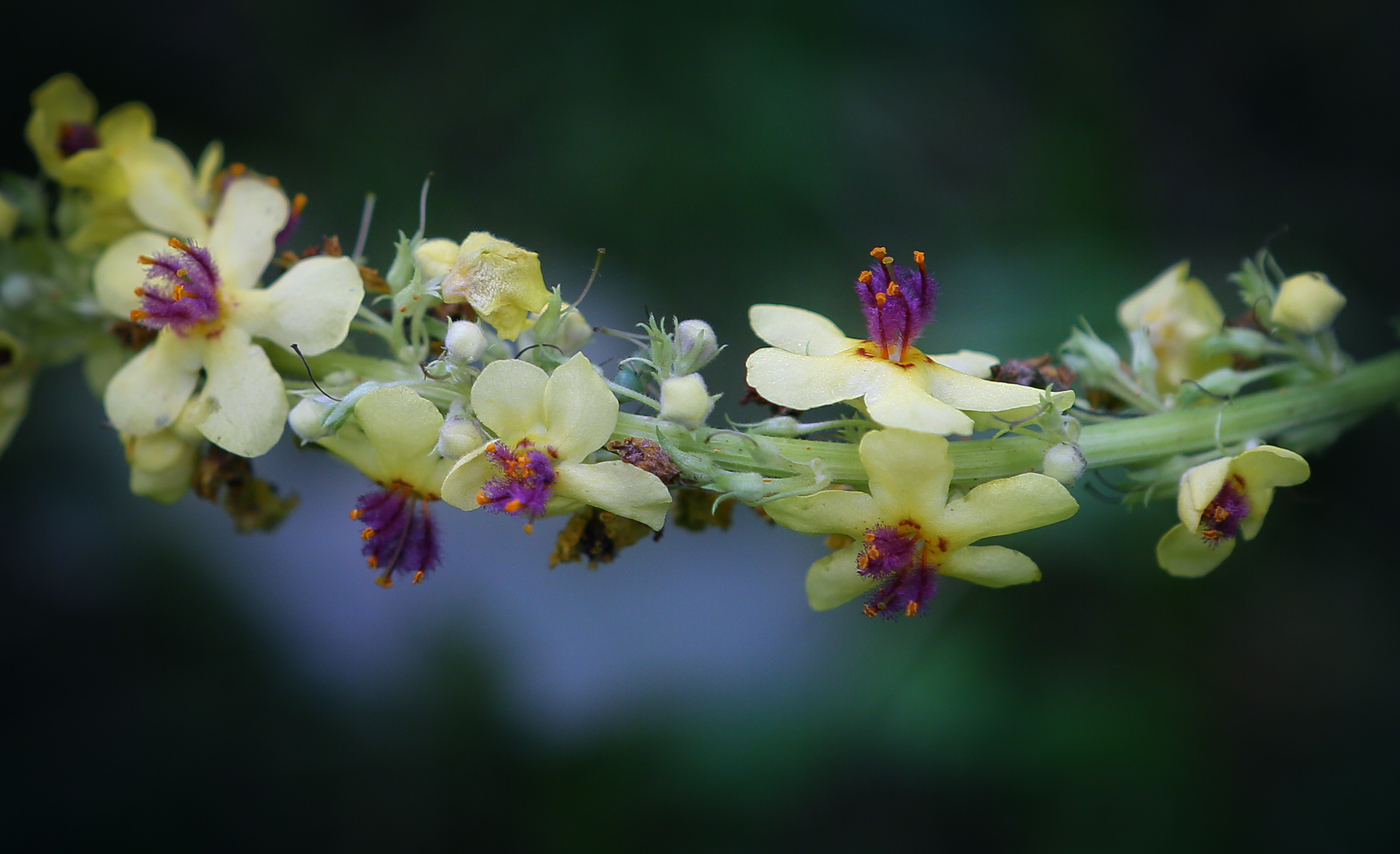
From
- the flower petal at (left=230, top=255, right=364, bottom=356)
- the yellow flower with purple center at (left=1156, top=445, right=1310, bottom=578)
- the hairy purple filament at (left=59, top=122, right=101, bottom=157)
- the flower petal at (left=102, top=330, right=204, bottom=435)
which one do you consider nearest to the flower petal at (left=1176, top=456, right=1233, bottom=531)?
the yellow flower with purple center at (left=1156, top=445, right=1310, bottom=578)

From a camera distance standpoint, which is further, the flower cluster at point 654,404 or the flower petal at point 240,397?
the flower petal at point 240,397

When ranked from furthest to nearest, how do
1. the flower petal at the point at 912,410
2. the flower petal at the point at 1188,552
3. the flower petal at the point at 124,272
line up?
1. the flower petal at the point at 124,272
2. the flower petal at the point at 1188,552
3. the flower petal at the point at 912,410

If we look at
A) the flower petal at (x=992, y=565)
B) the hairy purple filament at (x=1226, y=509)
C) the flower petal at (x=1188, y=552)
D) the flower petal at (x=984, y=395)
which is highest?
the flower petal at (x=984, y=395)

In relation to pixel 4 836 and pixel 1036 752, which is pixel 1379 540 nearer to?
pixel 1036 752

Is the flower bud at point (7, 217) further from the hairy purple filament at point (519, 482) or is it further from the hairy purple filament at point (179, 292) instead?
the hairy purple filament at point (519, 482)

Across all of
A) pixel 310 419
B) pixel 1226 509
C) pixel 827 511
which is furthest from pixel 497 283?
pixel 1226 509

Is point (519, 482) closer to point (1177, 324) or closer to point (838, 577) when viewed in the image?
point (838, 577)

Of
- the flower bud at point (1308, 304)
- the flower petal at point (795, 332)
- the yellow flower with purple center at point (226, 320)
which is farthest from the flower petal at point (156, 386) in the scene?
the flower bud at point (1308, 304)
